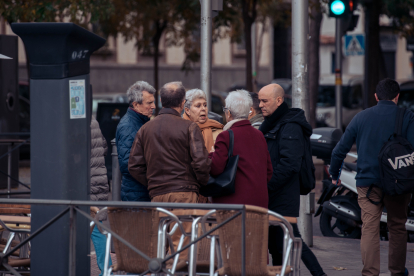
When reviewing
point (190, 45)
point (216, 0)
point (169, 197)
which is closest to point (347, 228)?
point (216, 0)

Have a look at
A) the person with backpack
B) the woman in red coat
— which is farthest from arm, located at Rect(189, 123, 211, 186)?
the person with backpack

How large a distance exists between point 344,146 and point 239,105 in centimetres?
114

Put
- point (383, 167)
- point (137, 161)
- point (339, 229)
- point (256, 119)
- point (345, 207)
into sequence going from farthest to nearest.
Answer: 1. point (339, 229)
2. point (345, 207)
3. point (256, 119)
4. point (383, 167)
5. point (137, 161)

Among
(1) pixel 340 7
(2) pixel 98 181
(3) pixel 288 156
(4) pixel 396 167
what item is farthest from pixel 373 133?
(1) pixel 340 7

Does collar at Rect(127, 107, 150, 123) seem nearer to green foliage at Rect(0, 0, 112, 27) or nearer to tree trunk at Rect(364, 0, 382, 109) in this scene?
green foliage at Rect(0, 0, 112, 27)

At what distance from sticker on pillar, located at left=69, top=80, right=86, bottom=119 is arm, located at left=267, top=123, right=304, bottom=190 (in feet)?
5.68

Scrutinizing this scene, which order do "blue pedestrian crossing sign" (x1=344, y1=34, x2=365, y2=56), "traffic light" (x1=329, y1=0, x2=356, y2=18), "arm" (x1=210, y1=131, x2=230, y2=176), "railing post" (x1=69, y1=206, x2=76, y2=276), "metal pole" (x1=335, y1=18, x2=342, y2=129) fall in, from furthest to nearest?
1. "blue pedestrian crossing sign" (x1=344, y1=34, x2=365, y2=56)
2. "metal pole" (x1=335, y1=18, x2=342, y2=129)
3. "traffic light" (x1=329, y1=0, x2=356, y2=18)
4. "arm" (x1=210, y1=131, x2=230, y2=176)
5. "railing post" (x1=69, y1=206, x2=76, y2=276)

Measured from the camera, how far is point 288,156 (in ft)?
16.8

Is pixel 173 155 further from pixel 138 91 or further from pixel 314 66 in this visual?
pixel 314 66

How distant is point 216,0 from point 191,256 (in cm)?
402

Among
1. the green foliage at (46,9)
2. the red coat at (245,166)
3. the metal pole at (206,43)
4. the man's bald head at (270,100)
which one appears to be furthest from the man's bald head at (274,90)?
the green foliage at (46,9)

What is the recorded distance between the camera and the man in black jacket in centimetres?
514

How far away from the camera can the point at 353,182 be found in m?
7.37

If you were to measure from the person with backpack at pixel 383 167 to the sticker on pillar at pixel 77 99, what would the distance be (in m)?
2.37
